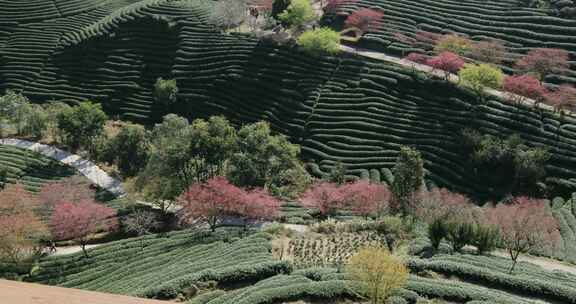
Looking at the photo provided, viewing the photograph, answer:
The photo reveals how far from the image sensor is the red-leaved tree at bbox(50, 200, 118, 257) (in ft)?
143

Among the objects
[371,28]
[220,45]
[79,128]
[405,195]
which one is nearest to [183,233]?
[405,195]

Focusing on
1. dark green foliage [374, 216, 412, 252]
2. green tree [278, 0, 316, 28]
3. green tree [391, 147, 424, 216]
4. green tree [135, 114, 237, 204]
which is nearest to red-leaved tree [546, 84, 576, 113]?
green tree [391, 147, 424, 216]

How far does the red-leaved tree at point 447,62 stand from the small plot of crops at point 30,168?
45658 millimetres

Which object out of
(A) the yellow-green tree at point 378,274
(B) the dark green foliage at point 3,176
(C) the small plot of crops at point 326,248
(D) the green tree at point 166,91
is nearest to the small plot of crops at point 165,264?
(C) the small plot of crops at point 326,248

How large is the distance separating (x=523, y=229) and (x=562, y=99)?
29960 millimetres

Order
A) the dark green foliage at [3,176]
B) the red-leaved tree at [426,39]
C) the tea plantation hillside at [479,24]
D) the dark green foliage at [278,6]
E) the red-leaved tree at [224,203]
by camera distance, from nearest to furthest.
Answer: the red-leaved tree at [224,203], the dark green foliage at [3,176], the tea plantation hillside at [479,24], the red-leaved tree at [426,39], the dark green foliage at [278,6]

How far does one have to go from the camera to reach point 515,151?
57.2m

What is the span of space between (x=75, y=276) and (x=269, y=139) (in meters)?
21.3

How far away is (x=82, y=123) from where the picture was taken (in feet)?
212

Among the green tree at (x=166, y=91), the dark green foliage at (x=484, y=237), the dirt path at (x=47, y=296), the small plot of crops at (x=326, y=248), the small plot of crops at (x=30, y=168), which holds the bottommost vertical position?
the small plot of crops at (x=30, y=168)

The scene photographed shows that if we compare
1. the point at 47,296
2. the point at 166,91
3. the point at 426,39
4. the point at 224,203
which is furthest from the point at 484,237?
the point at 166,91

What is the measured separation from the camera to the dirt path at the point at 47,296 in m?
14.4

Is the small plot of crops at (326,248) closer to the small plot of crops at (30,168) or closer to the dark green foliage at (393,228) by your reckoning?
the dark green foliage at (393,228)

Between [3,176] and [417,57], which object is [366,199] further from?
[3,176]
